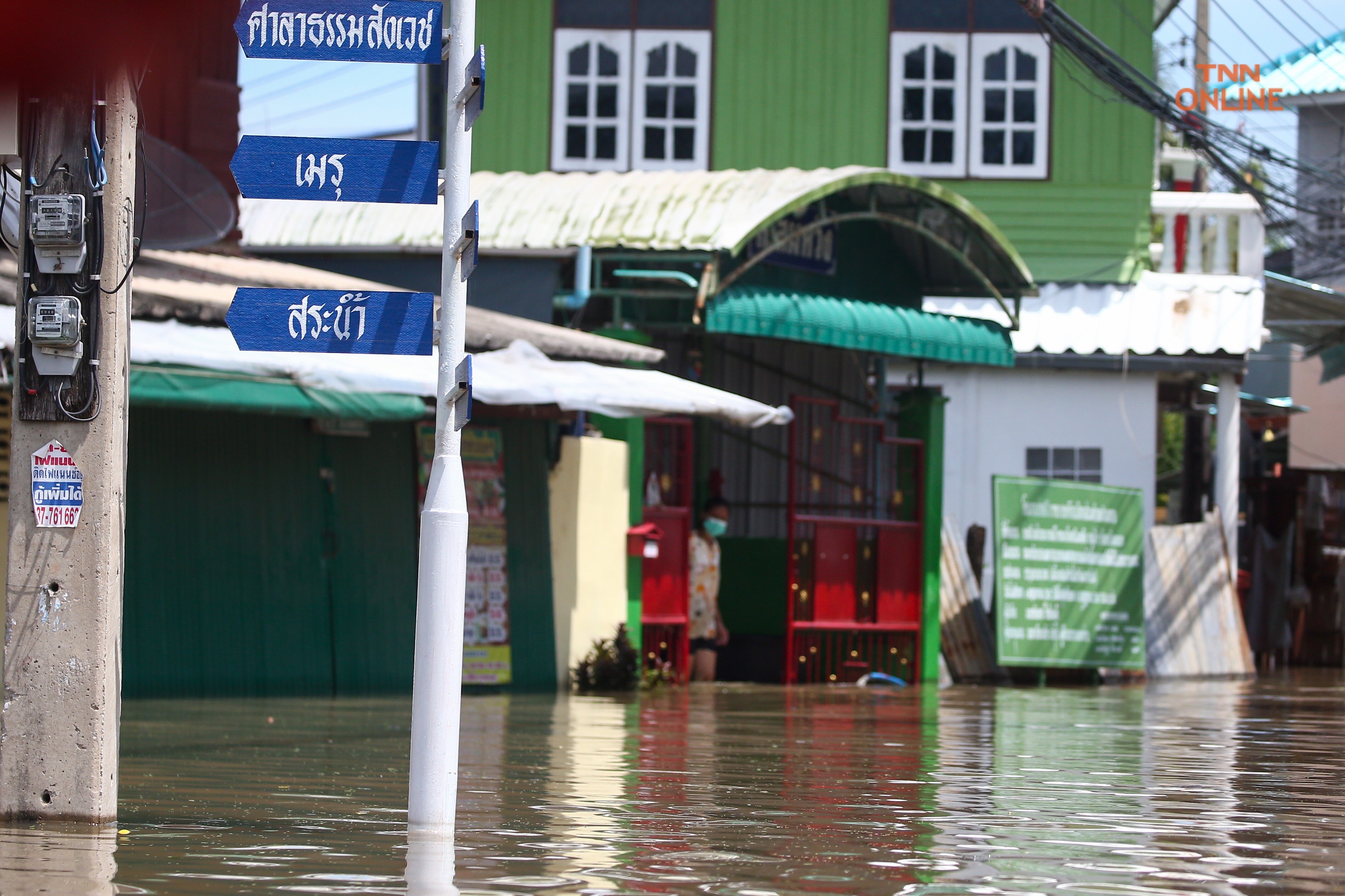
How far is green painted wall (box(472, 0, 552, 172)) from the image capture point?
75.0 feet

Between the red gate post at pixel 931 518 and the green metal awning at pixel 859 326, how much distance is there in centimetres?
61

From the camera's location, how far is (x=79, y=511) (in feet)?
22.4

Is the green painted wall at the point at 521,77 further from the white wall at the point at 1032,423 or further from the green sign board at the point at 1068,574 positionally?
the green sign board at the point at 1068,574

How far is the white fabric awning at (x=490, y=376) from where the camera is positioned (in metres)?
11.9

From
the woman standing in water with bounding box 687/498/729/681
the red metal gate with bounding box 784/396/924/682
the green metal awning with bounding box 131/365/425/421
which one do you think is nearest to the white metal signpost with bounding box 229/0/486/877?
the green metal awning with bounding box 131/365/425/421

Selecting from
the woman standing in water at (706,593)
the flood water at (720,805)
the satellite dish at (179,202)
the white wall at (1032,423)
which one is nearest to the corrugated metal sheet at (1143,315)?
the white wall at (1032,423)

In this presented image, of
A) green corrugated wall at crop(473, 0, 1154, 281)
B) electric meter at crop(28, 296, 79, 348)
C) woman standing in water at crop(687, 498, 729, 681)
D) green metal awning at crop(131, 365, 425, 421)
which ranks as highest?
green corrugated wall at crop(473, 0, 1154, 281)

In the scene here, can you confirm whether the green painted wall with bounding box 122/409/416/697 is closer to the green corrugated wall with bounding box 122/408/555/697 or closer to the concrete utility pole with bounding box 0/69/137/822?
the green corrugated wall with bounding box 122/408/555/697

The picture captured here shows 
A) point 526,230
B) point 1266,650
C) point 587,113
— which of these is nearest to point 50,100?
point 526,230

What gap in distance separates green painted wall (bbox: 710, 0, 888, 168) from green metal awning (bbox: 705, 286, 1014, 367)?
4863mm

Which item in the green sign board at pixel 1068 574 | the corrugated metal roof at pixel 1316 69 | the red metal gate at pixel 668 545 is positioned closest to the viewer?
the red metal gate at pixel 668 545

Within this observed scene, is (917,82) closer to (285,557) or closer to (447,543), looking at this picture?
(285,557)

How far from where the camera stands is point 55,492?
6820mm

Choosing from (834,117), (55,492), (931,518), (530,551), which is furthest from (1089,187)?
(55,492)
